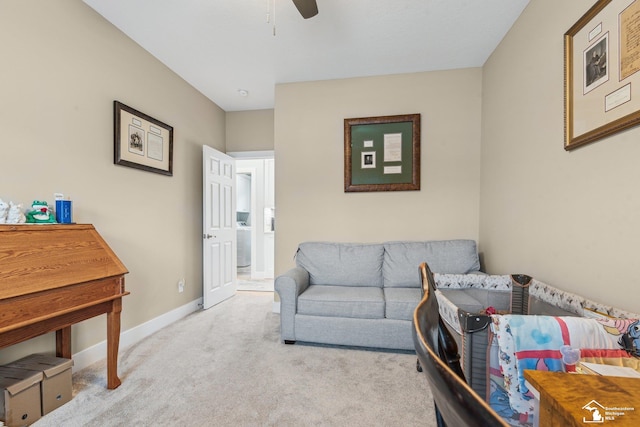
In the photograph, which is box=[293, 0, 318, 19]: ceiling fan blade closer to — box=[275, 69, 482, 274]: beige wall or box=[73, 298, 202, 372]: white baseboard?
box=[275, 69, 482, 274]: beige wall

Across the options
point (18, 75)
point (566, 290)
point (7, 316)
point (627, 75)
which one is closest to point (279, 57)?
point (18, 75)

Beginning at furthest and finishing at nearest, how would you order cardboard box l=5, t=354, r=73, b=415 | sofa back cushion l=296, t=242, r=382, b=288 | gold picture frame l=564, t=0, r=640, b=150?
sofa back cushion l=296, t=242, r=382, b=288, cardboard box l=5, t=354, r=73, b=415, gold picture frame l=564, t=0, r=640, b=150

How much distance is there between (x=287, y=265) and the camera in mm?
3395

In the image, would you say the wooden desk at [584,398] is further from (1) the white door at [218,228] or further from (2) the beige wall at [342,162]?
(1) the white door at [218,228]

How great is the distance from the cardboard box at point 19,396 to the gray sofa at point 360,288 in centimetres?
157

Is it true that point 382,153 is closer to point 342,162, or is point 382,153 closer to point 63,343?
point 342,162

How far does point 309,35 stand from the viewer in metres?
2.50

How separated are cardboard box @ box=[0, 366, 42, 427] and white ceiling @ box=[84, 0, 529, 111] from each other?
253 centimetres

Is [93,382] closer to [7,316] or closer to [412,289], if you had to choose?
[7,316]

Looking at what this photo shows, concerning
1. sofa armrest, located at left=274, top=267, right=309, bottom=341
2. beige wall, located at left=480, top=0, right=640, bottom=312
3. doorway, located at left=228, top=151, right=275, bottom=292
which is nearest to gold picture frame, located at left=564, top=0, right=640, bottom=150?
beige wall, located at left=480, top=0, right=640, bottom=312

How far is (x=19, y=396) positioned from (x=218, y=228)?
2.45 metres

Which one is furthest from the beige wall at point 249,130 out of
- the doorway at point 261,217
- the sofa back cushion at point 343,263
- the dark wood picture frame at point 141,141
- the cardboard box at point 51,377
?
the cardboard box at point 51,377

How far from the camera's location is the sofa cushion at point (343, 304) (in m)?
2.43

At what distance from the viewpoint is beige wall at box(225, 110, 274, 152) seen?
→ 13.6 feet
